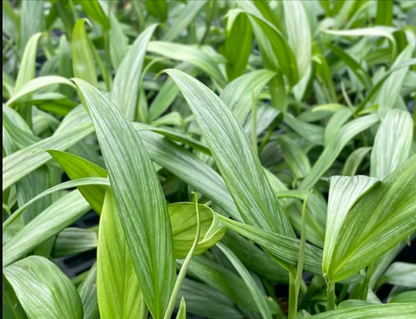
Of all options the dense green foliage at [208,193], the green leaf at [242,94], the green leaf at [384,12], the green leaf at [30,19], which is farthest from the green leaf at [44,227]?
the green leaf at [384,12]

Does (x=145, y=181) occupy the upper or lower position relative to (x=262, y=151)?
upper

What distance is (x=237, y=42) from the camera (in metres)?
0.70

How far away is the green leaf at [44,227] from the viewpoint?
44 centimetres

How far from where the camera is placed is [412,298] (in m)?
0.43

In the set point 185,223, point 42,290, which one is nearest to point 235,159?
point 185,223

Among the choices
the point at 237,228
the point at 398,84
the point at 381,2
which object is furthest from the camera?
the point at 381,2

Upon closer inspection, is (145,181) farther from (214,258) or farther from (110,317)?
(214,258)

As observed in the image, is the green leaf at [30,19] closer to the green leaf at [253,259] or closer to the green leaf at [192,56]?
the green leaf at [192,56]

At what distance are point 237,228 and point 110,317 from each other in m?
0.11

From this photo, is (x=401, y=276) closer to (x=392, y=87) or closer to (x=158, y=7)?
(x=392, y=87)

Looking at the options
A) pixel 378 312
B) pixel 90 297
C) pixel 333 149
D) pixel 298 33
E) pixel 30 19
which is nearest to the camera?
pixel 378 312

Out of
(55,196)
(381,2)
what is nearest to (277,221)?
(55,196)

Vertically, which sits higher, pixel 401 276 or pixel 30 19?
pixel 30 19

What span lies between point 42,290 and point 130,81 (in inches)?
11.1
